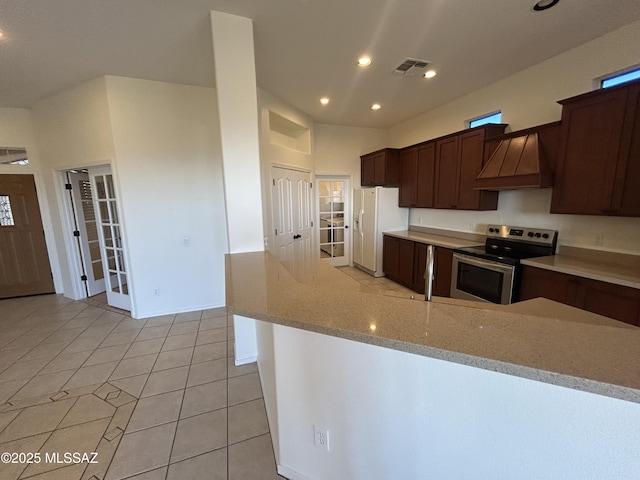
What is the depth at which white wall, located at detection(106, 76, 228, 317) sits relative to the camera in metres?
3.20

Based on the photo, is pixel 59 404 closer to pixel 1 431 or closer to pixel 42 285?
pixel 1 431

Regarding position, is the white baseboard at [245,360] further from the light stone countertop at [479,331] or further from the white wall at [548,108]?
the white wall at [548,108]

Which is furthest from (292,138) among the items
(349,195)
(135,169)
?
(135,169)

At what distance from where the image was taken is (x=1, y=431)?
1.81 meters

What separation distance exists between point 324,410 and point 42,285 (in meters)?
5.68

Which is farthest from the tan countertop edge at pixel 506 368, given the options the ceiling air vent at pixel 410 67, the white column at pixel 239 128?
the ceiling air vent at pixel 410 67

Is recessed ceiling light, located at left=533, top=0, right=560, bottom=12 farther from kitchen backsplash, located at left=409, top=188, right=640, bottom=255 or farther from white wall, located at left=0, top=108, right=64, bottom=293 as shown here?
white wall, located at left=0, top=108, right=64, bottom=293

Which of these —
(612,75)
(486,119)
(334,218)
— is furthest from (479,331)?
(334,218)

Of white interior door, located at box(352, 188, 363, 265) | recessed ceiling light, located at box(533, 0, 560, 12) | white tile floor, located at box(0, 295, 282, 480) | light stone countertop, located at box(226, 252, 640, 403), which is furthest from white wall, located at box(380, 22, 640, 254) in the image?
white tile floor, located at box(0, 295, 282, 480)

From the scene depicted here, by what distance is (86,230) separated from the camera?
13.7ft

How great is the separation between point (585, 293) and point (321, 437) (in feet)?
8.31

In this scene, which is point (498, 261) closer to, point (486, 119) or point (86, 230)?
point (486, 119)

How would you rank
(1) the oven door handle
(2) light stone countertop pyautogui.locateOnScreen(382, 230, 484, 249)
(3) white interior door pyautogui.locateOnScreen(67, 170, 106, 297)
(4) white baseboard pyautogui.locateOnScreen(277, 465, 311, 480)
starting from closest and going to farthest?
(4) white baseboard pyautogui.locateOnScreen(277, 465, 311, 480) < (1) the oven door handle < (2) light stone countertop pyautogui.locateOnScreen(382, 230, 484, 249) < (3) white interior door pyautogui.locateOnScreen(67, 170, 106, 297)

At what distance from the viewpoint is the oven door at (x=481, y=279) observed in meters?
2.79
